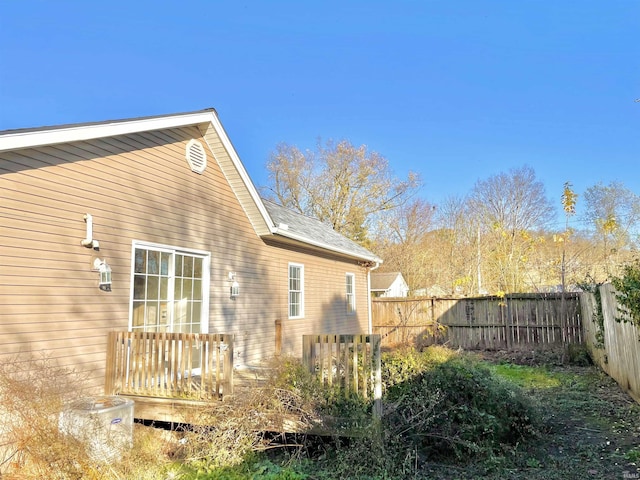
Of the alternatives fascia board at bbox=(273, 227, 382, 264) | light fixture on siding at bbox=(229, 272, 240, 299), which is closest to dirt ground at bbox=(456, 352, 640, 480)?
light fixture on siding at bbox=(229, 272, 240, 299)

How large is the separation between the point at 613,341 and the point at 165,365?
8082 mm

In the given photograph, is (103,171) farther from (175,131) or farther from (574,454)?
(574,454)

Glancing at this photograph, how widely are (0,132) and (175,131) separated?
293cm

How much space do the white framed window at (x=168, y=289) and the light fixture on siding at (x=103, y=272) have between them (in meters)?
0.48

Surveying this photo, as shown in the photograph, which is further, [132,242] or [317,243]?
[317,243]

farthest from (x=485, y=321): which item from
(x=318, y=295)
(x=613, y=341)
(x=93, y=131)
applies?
(x=93, y=131)

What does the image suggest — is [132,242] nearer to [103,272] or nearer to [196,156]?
[103,272]

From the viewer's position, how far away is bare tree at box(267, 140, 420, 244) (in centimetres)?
2833

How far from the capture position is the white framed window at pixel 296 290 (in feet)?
34.4

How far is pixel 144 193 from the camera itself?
627 cm

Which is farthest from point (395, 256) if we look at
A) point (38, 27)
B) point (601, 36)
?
point (38, 27)

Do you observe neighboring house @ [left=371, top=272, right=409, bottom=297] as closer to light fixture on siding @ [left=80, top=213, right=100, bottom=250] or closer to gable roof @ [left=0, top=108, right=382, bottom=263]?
gable roof @ [left=0, top=108, right=382, bottom=263]

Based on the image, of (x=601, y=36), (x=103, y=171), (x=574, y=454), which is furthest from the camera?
(x=601, y=36)

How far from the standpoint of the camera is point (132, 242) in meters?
5.97
